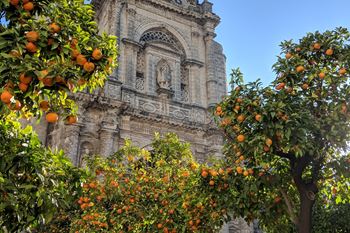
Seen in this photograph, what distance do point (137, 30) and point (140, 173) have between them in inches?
504

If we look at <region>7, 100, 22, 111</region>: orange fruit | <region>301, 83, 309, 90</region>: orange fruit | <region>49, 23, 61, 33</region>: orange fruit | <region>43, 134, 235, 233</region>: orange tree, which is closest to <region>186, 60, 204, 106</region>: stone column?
<region>43, 134, 235, 233</region>: orange tree

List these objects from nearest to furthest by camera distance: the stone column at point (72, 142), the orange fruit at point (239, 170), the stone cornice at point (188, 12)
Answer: the orange fruit at point (239, 170) → the stone column at point (72, 142) → the stone cornice at point (188, 12)

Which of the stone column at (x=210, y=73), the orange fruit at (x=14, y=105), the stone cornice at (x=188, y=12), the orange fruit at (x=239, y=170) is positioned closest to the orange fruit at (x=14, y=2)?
the orange fruit at (x=14, y=105)

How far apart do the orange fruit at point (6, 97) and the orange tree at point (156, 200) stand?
5156 millimetres

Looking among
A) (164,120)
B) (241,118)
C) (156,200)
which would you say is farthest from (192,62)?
(241,118)

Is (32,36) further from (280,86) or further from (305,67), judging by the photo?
(305,67)

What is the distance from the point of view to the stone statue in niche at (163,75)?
836 inches

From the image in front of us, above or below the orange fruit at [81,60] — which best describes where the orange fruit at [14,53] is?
below

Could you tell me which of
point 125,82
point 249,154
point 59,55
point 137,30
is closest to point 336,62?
point 249,154

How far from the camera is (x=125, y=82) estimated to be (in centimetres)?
2023

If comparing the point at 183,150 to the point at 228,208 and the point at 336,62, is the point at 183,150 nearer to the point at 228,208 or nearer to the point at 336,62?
the point at 228,208

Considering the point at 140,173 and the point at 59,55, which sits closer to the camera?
the point at 59,55

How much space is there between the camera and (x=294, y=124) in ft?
22.2

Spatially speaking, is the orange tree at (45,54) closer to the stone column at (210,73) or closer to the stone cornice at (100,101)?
the stone cornice at (100,101)
